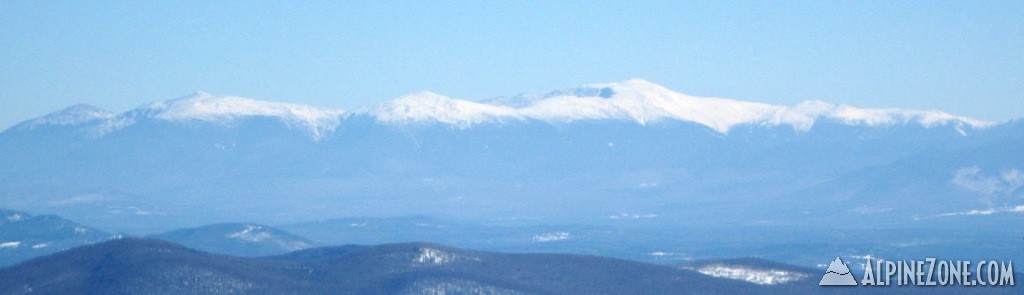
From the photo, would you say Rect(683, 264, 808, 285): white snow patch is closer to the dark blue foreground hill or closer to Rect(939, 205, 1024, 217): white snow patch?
the dark blue foreground hill

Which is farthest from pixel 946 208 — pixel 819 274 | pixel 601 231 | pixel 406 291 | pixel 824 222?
pixel 406 291

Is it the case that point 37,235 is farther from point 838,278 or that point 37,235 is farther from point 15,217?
point 838,278

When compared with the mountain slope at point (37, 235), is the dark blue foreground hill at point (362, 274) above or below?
below

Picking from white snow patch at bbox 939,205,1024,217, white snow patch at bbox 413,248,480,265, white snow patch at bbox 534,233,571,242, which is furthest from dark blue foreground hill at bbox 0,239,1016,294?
white snow patch at bbox 939,205,1024,217

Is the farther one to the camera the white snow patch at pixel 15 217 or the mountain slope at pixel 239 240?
the white snow patch at pixel 15 217

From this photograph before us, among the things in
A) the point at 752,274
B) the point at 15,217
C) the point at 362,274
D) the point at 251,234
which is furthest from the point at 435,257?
the point at 15,217

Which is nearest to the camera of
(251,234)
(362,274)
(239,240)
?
(362,274)

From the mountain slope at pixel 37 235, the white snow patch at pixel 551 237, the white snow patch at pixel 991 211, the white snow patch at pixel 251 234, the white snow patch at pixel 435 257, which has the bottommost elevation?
the white snow patch at pixel 435 257

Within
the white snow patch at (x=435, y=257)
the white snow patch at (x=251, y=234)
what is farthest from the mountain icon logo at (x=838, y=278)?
the white snow patch at (x=251, y=234)

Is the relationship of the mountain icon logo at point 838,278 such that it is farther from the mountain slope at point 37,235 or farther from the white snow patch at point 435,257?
the mountain slope at point 37,235

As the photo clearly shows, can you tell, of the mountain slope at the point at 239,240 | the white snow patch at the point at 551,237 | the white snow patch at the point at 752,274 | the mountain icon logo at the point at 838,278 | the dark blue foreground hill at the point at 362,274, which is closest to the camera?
the dark blue foreground hill at the point at 362,274

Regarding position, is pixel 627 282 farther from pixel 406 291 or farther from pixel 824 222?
pixel 824 222
